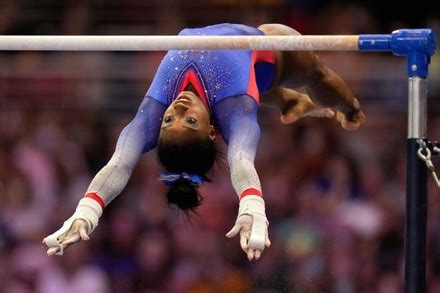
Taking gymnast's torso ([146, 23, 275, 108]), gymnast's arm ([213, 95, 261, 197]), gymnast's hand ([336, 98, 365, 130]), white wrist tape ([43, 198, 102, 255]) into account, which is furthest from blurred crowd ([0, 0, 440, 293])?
white wrist tape ([43, 198, 102, 255])

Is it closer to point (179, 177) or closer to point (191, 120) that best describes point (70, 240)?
point (179, 177)

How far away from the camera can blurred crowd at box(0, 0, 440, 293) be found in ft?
19.8

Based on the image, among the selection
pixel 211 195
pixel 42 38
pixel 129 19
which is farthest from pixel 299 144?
pixel 42 38

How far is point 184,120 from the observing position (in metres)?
3.83

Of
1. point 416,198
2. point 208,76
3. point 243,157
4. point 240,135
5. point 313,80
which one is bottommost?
point 416,198

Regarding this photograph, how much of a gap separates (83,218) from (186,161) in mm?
481

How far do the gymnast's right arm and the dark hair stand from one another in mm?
119

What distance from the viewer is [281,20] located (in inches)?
281

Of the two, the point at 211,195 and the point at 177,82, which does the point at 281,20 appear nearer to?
the point at 211,195

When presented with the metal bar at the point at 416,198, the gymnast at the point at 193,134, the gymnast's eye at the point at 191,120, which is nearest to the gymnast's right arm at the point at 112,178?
the gymnast at the point at 193,134

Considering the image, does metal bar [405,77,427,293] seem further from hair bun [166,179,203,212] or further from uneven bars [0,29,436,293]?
hair bun [166,179,203,212]

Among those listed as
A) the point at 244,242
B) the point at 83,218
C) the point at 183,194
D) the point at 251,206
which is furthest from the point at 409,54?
the point at 83,218

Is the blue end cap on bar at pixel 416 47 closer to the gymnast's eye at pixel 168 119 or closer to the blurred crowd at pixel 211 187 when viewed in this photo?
the gymnast's eye at pixel 168 119

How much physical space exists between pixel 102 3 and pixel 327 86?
3.31 metres
